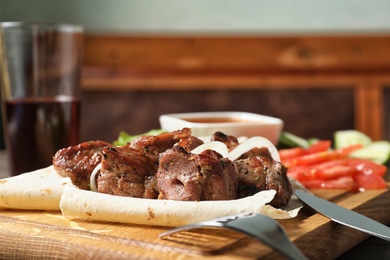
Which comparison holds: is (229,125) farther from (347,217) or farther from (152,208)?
(152,208)

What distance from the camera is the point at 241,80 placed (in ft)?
24.1

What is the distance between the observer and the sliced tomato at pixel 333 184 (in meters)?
2.88

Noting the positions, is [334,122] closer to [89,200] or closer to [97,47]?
[97,47]

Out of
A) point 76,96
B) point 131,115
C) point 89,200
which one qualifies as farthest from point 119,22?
point 89,200

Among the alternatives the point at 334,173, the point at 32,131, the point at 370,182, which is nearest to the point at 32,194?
the point at 32,131

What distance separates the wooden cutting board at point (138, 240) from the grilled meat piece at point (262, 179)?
10 cm

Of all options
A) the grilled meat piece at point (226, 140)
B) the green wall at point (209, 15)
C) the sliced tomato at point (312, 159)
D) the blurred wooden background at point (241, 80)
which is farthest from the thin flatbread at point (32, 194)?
the green wall at point (209, 15)

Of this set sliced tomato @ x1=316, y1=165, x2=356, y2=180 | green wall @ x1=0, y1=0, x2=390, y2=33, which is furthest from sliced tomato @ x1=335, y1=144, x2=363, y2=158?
green wall @ x1=0, y1=0, x2=390, y2=33

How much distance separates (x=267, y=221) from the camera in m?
1.85

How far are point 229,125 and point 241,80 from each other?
4.01 m

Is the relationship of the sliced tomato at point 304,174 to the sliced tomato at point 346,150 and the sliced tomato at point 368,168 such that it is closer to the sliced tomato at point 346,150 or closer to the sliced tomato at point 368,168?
the sliced tomato at point 368,168

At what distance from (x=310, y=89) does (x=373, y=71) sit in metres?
0.74

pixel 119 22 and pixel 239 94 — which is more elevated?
pixel 119 22

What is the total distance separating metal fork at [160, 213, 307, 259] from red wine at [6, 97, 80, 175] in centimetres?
165
